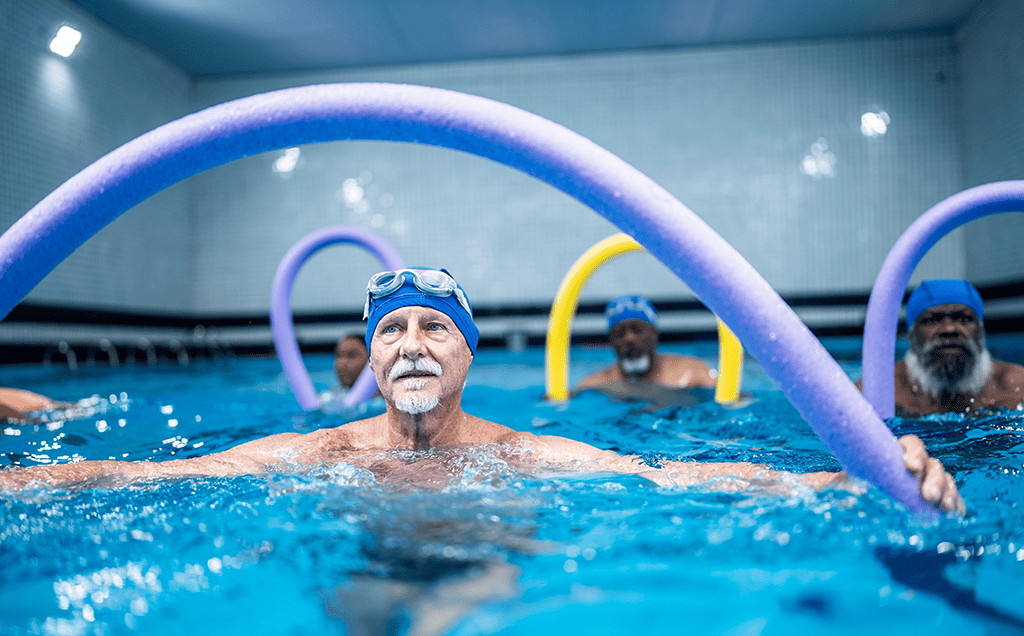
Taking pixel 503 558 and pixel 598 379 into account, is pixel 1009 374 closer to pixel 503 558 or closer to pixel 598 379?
pixel 598 379

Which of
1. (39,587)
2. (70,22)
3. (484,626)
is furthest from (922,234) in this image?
(70,22)

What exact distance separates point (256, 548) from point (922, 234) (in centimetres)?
303

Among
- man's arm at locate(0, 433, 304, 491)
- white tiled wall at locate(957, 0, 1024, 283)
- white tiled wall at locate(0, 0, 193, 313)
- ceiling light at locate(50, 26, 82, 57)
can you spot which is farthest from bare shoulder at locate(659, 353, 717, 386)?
ceiling light at locate(50, 26, 82, 57)

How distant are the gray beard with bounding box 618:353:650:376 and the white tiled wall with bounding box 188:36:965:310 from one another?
560 centimetres

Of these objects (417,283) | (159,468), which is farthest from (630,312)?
(159,468)

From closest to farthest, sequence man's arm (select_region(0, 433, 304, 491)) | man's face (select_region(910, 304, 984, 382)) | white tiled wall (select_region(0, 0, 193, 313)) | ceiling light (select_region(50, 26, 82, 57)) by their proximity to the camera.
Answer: man's arm (select_region(0, 433, 304, 491)), man's face (select_region(910, 304, 984, 382)), white tiled wall (select_region(0, 0, 193, 313)), ceiling light (select_region(50, 26, 82, 57))

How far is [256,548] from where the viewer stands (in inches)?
66.4

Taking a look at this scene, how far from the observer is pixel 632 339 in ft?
18.9

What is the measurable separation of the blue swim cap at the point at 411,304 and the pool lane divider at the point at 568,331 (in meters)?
2.10

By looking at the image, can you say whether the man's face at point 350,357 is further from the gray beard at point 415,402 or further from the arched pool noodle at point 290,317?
the gray beard at point 415,402

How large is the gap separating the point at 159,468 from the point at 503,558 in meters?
1.43

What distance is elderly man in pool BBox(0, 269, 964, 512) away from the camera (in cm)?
Answer: 236

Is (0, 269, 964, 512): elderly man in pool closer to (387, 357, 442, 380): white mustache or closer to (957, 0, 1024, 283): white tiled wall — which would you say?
(387, 357, 442, 380): white mustache

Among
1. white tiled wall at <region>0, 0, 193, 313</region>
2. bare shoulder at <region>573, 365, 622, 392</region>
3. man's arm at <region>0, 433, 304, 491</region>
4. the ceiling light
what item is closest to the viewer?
man's arm at <region>0, 433, 304, 491</region>
